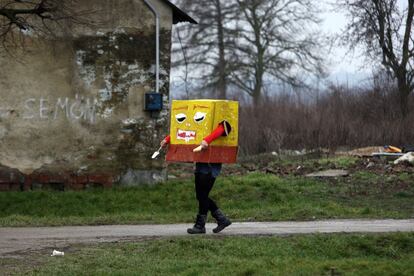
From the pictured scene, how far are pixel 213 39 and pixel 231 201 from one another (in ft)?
117

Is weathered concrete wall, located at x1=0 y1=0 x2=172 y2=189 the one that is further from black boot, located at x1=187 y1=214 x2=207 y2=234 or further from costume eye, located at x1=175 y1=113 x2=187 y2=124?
black boot, located at x1=187 y1=214 x2=207 y2=234

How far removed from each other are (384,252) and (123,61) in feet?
31.9

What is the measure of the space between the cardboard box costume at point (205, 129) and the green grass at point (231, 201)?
3.07 metres

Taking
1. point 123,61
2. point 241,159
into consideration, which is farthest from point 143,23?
point 241,159

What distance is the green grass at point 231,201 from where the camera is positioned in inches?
625

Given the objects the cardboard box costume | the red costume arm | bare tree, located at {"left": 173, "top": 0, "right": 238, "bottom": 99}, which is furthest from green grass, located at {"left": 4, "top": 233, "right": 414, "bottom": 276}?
bare tree, located at {"left": 173, "top": 0, "right": 238, "bottom": 99}

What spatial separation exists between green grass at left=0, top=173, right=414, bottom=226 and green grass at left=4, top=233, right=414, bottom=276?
12.2 ft

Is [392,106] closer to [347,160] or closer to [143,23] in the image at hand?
[347,160]

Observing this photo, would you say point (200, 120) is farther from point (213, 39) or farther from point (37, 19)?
point (213, 39)

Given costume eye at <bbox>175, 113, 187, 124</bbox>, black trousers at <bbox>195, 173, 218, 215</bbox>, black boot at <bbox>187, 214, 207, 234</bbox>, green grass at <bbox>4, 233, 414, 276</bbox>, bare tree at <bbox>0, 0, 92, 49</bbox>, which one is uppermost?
bare tree at <bbox>0, 0, 92, 49</bbox>

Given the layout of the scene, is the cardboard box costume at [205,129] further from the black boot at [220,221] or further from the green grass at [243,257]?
the green grass at [243,257]

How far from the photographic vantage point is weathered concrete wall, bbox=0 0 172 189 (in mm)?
19109

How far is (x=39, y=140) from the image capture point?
19.2 metres

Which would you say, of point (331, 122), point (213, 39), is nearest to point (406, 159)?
point (331, 122)
